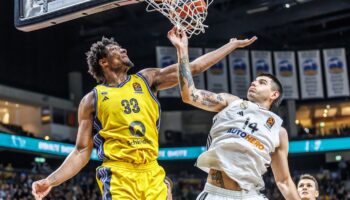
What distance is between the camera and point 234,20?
81.3 feet

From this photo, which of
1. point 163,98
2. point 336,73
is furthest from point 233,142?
point 163,98

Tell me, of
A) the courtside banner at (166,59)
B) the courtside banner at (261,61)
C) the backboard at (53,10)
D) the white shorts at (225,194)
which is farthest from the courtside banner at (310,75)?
the white shorts at (225,194)

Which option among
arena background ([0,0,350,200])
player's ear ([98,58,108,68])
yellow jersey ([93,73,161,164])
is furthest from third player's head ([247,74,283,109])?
arena background ([0,0,350,200])

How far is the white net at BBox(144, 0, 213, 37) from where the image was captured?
4676mm

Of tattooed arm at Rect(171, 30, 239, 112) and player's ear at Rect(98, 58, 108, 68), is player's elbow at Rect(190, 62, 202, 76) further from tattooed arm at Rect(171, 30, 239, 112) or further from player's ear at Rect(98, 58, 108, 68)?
player's ear at Rect(98, 58, 108, 68)

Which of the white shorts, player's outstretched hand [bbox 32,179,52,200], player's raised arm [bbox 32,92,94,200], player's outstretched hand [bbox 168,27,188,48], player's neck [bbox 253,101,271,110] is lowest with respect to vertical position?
the white shorts

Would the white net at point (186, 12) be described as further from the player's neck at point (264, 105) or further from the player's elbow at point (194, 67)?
the player's neck at point (264, 105)

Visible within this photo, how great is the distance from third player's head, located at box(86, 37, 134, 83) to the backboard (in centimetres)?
65

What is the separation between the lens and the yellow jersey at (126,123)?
415 centimetres

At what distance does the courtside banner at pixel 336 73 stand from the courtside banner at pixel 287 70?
129 cm

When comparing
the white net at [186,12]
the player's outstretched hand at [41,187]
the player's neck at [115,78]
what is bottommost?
the player's outstretched hand at [41,187]

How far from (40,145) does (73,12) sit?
1845cm

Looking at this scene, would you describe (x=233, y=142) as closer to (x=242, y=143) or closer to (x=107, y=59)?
(x=242, y=143)

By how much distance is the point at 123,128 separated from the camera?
4.17 meters
